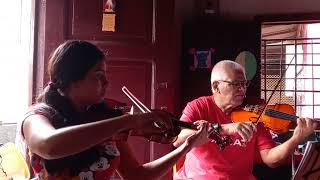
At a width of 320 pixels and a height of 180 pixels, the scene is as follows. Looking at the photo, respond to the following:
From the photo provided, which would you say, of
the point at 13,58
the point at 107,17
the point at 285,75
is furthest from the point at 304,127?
the point at 285,75

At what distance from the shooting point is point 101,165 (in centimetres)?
116

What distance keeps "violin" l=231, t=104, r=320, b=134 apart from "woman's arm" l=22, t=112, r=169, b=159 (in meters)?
1.09

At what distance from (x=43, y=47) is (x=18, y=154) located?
0.64 meters

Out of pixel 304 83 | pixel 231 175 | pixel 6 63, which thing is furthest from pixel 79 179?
pixel 304 83

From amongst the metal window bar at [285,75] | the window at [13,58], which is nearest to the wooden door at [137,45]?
the window at [13,58]

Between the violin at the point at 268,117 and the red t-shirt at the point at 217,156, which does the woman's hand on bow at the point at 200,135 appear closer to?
the red t-shirt at the point at 217,156

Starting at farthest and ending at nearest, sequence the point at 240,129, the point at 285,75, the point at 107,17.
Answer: the point at 285,75 < the point at 107,17 < the point at 240,129

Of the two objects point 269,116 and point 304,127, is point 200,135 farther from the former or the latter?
point 269,116

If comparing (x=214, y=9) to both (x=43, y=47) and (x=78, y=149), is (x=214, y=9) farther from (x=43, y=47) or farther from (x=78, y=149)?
(x=78, y=149)

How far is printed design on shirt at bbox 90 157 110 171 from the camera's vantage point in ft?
3.76

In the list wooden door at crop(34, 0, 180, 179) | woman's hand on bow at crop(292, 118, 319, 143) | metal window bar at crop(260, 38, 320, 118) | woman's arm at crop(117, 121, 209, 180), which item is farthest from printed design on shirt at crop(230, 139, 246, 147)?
metal window bar at crop(260, 38, 320, 118)

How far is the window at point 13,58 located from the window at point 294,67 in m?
1.93

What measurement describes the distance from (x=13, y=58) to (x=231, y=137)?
5.49 feet

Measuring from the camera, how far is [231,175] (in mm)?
1834
